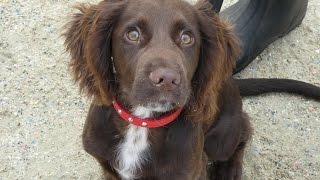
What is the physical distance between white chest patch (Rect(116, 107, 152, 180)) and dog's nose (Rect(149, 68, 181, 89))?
0.53m

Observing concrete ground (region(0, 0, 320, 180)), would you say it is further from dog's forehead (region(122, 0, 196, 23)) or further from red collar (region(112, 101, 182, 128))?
dog's forehead (region(122, 0, 196, 23))

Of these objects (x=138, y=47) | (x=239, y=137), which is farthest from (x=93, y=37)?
(x=239, y=137)

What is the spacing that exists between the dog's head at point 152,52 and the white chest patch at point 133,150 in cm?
20

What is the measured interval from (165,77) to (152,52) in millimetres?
153

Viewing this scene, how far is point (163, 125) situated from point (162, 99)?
371mm

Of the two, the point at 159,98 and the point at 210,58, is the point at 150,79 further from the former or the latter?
the point at 210,58

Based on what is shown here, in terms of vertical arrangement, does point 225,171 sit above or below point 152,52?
below

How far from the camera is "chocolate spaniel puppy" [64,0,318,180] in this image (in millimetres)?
2289

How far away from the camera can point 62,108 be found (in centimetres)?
356

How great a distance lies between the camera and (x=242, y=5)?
3.90m

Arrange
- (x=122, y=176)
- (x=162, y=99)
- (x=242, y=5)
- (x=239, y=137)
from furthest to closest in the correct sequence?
(x=242, y=5) → (x=239, y=137) → (x=122, y=176) → (x=162, y=99)

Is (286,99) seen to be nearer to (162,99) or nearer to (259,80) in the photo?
(259,80)

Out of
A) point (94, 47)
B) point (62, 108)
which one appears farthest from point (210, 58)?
point (62, 108)

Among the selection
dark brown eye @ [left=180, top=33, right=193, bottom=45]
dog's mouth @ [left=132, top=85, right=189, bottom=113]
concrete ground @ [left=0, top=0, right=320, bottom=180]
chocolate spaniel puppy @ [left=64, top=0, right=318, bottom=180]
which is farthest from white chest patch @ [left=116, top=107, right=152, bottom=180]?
concrete ground @ [left=0, top=0, right=320, bottom=180]
